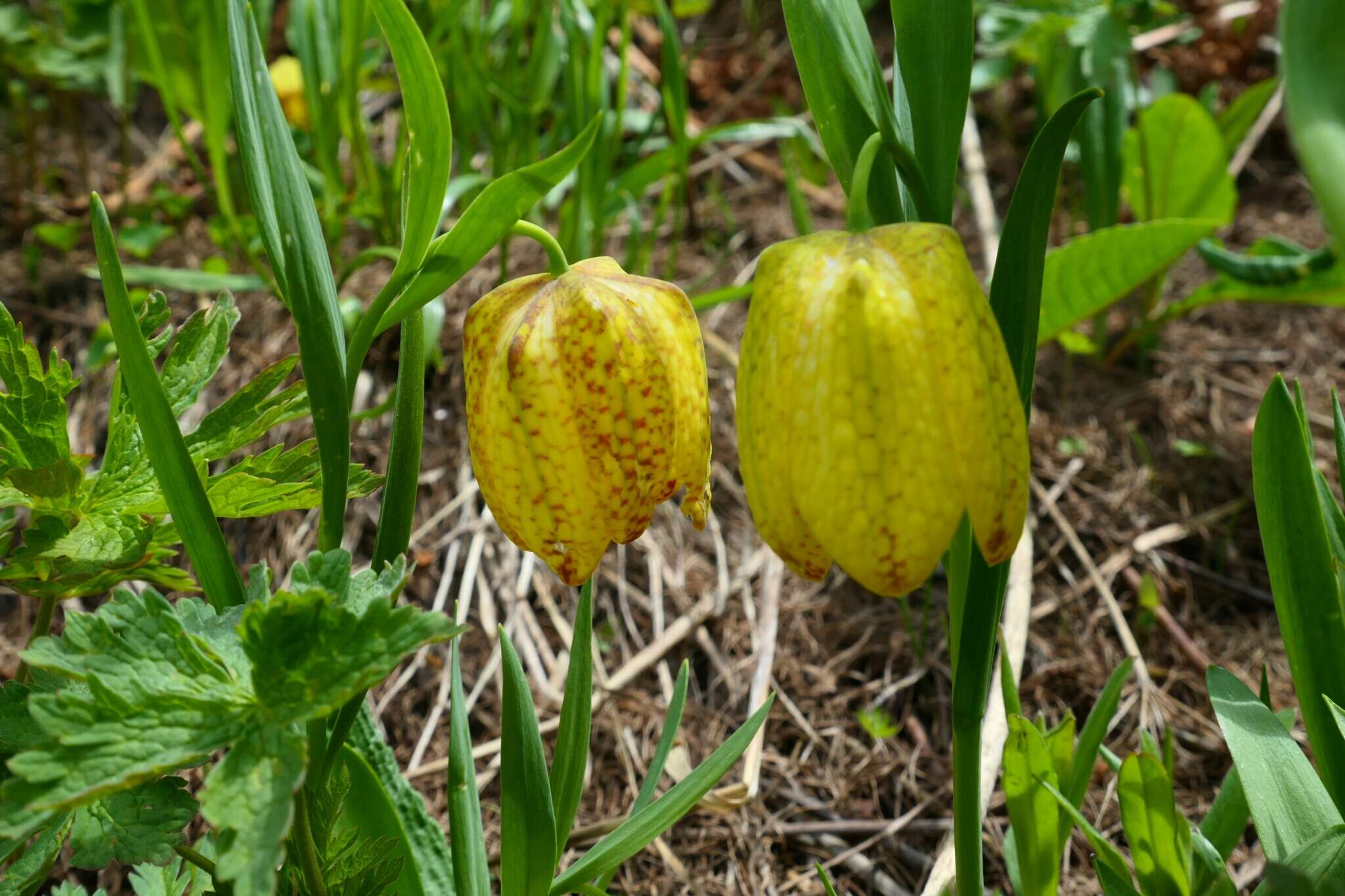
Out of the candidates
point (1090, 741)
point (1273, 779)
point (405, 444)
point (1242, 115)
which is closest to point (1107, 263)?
point (1242, 115)

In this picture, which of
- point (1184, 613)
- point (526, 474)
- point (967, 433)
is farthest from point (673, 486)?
point (1184, 613)

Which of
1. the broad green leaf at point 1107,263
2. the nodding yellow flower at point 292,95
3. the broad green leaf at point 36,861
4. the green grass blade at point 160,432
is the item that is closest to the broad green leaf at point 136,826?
the broad green leaf at point 36,861

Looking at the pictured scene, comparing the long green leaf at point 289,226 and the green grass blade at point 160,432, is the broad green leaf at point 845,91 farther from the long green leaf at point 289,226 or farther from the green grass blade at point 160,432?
the green grass blade at point 160,432

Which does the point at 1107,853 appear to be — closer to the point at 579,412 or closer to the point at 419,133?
the point at 579,412

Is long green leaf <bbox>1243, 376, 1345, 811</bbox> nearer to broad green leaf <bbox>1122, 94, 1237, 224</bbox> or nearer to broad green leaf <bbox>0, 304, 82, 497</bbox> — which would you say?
broad green leaf <bbox>0, 304, 82, 497</bbox>

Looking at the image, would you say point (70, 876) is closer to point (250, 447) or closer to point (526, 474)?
point (250, 447)

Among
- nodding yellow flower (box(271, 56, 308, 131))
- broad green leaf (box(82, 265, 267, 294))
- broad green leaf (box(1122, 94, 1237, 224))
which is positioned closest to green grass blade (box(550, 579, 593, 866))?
broad green leaf (box(82, 265, 267, 294))
